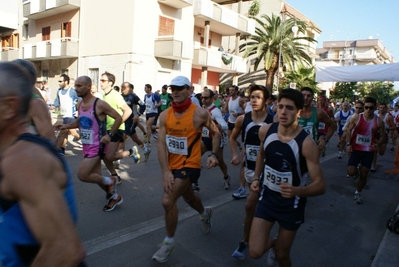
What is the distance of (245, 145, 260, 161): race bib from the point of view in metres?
4.58

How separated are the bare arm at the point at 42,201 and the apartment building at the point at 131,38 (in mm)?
19943

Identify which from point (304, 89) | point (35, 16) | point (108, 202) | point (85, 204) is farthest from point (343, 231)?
point (35, 16)

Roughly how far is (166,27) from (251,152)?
19.5 meters

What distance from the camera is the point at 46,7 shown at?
1020 inches

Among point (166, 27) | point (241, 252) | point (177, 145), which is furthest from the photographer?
point (166, 27)

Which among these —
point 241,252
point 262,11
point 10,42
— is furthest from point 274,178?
point 262,11

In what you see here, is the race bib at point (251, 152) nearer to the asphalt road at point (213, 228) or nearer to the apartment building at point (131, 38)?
the asphalt road at point (213, 228)

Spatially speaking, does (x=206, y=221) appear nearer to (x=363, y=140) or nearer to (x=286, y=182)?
(x=286, y=182)

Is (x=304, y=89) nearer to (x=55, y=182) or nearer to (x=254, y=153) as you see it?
(x=254, y=153)

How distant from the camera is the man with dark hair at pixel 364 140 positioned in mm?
6184

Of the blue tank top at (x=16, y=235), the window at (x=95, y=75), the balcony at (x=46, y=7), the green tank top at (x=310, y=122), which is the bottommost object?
the blue tank top at (x=16, y=235)

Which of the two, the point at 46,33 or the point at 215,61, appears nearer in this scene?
the point at 215,61

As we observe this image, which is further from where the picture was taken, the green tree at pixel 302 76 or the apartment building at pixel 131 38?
the green tree at pixel 302 76

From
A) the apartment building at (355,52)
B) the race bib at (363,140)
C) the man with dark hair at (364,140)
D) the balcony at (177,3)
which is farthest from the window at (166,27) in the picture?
the apartment building at (355,52)
